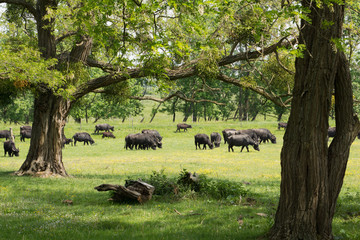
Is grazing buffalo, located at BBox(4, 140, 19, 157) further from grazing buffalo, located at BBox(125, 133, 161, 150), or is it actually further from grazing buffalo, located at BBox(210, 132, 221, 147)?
grazing buffalo, located at BBox(210, 132, 221, 147)

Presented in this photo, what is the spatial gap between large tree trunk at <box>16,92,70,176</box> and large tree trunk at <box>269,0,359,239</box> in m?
12.8

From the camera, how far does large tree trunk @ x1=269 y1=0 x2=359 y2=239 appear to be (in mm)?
6629

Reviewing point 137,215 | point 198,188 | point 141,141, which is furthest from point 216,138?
point 137,215

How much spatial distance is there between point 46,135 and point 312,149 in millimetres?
13584

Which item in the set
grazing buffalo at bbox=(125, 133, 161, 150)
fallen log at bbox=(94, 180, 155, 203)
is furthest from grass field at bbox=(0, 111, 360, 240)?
grazing buffalo at bbox=(125, 133, 161, 150)

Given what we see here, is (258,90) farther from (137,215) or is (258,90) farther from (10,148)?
(10,148)


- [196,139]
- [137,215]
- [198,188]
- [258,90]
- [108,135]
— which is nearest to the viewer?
[137,215]

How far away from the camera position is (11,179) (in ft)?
52.3

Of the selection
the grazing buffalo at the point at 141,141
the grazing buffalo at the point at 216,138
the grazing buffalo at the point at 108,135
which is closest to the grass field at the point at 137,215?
the grazing buffalo at the point at 141,141

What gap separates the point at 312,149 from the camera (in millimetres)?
6605

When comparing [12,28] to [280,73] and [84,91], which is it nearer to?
[84,91]

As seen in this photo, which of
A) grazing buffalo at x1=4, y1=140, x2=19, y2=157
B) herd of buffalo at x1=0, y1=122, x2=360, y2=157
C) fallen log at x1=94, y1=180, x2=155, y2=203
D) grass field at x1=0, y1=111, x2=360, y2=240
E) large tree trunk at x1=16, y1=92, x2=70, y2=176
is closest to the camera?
grass field at x1=0, y1=111, x2=360, y2=240

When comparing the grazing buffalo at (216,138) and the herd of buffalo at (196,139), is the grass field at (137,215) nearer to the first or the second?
the herd of buffalo at (196,139)

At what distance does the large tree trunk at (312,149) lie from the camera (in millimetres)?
6629
